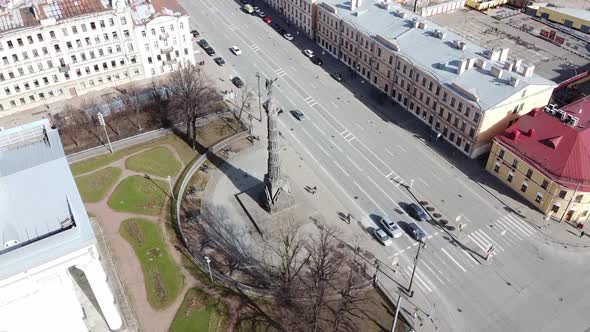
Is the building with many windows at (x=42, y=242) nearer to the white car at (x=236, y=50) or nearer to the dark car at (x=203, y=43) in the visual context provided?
the white car at (x=236, y=50)

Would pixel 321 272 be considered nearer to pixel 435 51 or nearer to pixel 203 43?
pixel 435 51

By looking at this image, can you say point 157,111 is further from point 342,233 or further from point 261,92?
point 342,233

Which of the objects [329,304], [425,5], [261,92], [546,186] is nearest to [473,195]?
[546,186]

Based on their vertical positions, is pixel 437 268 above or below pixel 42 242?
below

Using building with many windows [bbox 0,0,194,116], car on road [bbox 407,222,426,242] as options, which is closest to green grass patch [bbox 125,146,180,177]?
building with many windows [bbox 0,0,194,116]

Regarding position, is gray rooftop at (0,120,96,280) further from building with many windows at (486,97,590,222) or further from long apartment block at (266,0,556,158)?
building with many windows at (486,97,590,222)

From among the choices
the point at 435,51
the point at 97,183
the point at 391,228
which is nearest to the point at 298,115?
the point at 435,51
